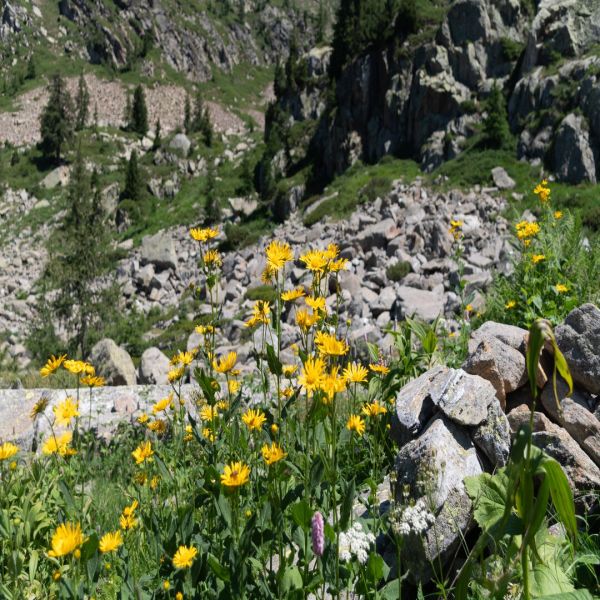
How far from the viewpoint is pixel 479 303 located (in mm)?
8070

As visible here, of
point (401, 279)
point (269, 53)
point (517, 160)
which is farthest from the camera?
point (269, 53)

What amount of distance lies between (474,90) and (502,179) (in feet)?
30.1

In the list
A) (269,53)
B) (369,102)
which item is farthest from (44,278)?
(269,53)

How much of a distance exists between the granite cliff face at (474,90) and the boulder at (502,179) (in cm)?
162

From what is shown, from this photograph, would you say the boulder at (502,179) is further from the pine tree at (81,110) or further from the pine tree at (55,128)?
the pine tree at (81,110)

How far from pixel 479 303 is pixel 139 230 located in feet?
103

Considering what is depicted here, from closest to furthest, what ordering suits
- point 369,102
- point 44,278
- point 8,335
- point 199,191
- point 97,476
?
point 97,476
point 8,335
point 44,278
point 369,102
point 199,191

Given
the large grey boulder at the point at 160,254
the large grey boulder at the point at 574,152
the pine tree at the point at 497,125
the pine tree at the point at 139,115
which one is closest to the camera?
the large grey boulder at the point at 574,152

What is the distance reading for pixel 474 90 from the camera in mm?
26047

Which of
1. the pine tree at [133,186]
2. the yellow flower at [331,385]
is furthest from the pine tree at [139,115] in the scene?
the yellow flower at [331,385]

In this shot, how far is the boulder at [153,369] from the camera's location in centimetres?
954

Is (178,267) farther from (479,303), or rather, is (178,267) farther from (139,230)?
(479,303)

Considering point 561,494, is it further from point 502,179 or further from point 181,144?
point 181,144

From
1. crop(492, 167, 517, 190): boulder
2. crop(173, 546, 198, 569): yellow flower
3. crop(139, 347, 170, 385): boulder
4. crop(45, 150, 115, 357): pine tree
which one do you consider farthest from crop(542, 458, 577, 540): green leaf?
crop(492, 167, 517, 190): boulder
